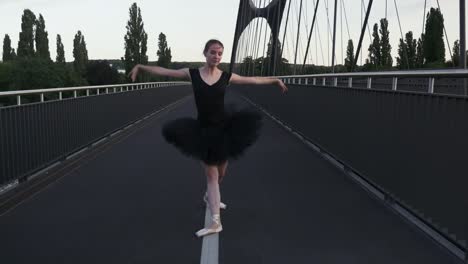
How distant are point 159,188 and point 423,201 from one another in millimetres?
3095

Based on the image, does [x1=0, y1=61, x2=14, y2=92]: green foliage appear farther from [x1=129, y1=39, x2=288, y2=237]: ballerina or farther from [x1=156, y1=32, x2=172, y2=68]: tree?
[x1=129, y1=39, x2=288, y2=237]: ballerina

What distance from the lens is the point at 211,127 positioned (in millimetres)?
5109

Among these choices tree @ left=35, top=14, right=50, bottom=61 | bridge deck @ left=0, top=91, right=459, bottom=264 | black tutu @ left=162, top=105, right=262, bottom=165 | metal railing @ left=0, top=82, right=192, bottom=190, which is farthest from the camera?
tree @ left=35, top=14, right=50, bottom=61

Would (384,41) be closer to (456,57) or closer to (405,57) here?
(456,57)

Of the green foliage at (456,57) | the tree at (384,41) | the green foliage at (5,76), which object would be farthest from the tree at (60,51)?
the green foliage at (456,57)

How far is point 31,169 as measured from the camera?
7.42m

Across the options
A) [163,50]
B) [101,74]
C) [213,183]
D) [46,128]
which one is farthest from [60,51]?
[213,183]

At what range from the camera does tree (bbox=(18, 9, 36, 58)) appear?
10362 centimetres

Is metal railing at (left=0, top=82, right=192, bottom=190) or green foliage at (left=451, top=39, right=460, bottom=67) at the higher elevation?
green foliage at (left=451, top=39, right=460, bottom=67)

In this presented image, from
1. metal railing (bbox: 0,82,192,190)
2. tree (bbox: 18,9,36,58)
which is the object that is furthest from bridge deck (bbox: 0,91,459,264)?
tree (bbox: 18,9,36,58)

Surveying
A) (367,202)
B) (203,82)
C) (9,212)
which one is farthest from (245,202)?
(9,212)

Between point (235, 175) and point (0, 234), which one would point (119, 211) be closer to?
point (0, 234)

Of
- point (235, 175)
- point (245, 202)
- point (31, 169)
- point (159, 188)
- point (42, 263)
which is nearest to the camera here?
point (42, 263)

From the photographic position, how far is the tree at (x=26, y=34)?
10362 cm
